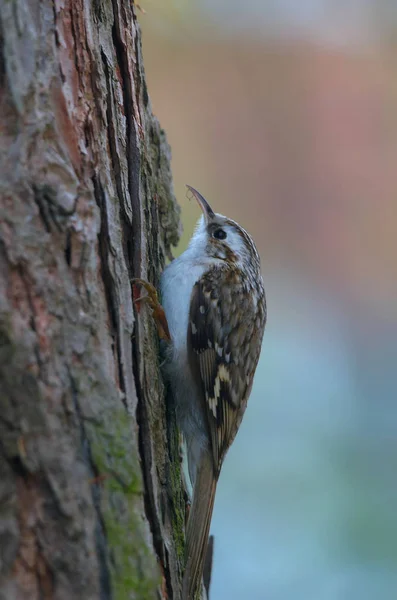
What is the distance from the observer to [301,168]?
5531mm

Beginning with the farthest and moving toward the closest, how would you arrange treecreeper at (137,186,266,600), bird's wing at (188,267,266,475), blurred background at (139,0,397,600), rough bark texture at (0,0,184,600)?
blurred background at (139,0,397,600)
bird's wing at (188,267,266,475)
treecreeper at (137,186,266,600)
rough bark texture at (0,0,184,600)

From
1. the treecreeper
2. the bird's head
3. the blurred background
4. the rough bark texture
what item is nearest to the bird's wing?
the treecreeper

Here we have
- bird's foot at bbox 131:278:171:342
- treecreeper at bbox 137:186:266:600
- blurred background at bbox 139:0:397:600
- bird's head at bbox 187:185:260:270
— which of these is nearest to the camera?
bird's foot at bbox 131:278:171:342

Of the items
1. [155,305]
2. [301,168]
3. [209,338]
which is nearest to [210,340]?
[209,338]

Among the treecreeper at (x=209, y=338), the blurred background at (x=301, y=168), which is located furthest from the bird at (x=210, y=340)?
the blurred background at (x=301, y=168)

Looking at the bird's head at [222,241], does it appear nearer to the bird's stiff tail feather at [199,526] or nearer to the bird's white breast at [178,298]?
the bird's white breast at [178,298]

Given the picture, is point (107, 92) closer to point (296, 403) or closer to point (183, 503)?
point (183, 503)

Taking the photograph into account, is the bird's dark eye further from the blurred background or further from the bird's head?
the blurred background

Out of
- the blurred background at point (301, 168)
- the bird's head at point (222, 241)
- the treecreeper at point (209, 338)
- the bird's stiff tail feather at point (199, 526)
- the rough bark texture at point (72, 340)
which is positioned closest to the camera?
the rough bark texture at point (72, 340)

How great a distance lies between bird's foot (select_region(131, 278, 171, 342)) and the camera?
6.77 feet

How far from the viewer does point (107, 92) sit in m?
1.88

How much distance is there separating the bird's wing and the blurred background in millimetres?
2070

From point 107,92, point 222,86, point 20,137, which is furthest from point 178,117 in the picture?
point 20,137

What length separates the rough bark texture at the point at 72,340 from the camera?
1.34 metres
